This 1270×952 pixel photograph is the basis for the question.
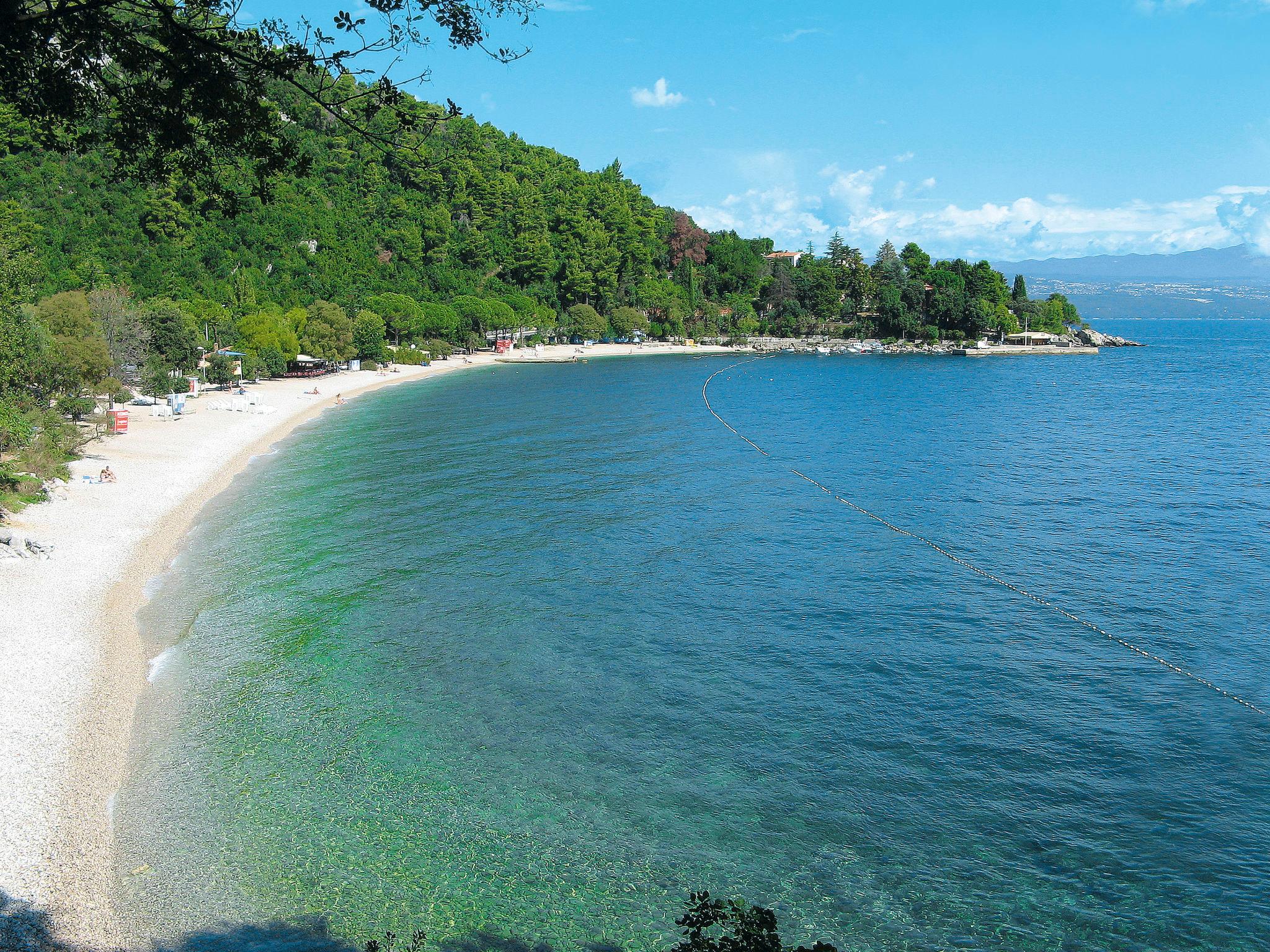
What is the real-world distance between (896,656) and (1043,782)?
4649mm

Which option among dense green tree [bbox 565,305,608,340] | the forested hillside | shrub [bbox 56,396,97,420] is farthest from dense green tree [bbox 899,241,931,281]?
shrub [bbox 56,396,97,420]

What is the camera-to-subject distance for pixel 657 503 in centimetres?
3042

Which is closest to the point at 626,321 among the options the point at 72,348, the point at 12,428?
the point at 72,348

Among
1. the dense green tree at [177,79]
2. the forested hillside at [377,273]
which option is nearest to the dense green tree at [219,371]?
the forested hillside at [377,273]

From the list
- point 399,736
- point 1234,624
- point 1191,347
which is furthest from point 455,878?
point 1191,347

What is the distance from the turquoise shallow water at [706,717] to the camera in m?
10.9

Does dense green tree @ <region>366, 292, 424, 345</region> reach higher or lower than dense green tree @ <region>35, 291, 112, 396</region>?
higher

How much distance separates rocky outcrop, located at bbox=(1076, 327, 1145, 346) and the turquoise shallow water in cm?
11119

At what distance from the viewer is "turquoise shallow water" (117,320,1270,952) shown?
10.9 metres

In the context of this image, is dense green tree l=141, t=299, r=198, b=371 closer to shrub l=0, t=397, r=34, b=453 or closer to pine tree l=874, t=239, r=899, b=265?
shrub l=0, t=397, r=34, b=453

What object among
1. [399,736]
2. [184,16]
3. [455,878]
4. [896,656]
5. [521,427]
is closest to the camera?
[184,16]

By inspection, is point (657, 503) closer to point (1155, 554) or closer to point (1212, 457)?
point (1155, 554)

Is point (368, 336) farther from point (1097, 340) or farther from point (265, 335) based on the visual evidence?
point (1097, 340)

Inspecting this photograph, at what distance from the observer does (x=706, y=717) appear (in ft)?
50.1
